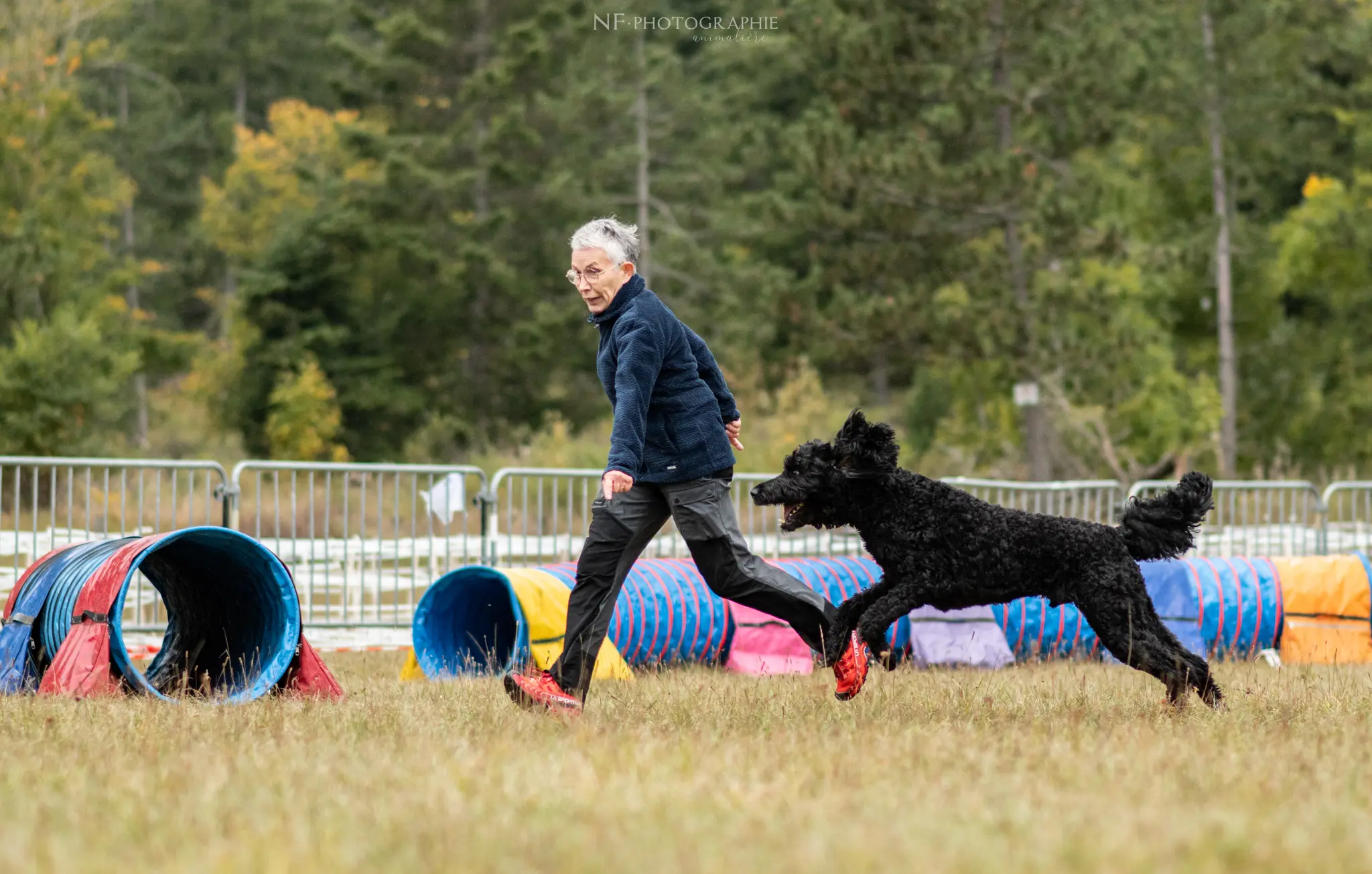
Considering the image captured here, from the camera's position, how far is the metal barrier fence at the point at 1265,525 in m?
14.2

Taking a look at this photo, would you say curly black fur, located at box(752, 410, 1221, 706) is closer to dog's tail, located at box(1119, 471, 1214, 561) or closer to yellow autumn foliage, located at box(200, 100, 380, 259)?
dog's tail, located at box(1119, 471, 1214, 561)

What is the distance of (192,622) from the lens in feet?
24.0

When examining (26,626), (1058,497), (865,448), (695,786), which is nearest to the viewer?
(695,786)

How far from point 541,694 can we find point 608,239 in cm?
165

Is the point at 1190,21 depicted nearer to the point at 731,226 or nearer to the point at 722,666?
the point at 731,226

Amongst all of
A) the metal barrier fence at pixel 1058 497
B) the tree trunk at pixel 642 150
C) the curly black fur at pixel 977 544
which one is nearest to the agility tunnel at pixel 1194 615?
the curly black fur at pixel 977 544

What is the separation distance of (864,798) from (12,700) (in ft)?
12.8

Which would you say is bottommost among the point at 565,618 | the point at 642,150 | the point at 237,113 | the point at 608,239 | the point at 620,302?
the point at 565,618

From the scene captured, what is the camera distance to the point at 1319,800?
356 centimetres

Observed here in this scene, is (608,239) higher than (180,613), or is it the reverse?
(608,239)

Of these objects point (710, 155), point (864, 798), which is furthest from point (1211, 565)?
point (710, 155)

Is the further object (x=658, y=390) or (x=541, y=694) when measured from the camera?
(x=658, y=390)

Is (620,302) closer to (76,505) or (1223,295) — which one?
(76,505)

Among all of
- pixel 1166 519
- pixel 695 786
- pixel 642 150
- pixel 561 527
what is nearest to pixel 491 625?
pixel 1166 519
